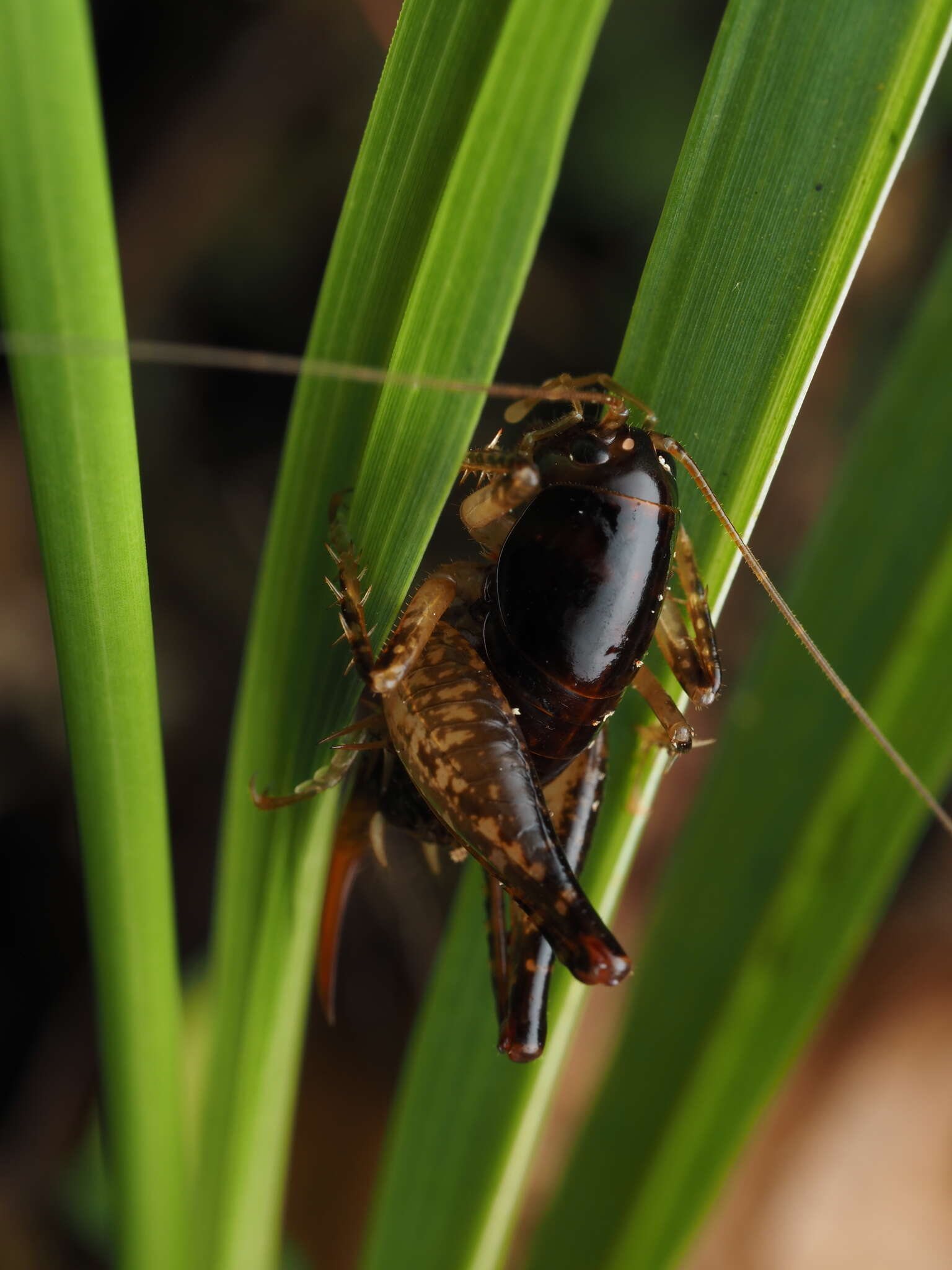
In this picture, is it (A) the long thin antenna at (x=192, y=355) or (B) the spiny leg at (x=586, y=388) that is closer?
(A) the long thin antenna at (x=192, y=355)

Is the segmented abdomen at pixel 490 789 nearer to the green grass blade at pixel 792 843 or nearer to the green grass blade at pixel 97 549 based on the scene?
the green grass blade at pixel 97 549

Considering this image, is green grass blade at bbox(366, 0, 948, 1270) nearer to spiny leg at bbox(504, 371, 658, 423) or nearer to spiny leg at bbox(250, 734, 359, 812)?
spiny leg at bbox(504, 371, 658, 423)

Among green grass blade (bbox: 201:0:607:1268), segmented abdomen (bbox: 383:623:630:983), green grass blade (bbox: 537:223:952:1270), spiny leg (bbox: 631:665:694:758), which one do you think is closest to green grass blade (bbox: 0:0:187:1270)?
green grass blade (bbox: 201:0:607:1268)

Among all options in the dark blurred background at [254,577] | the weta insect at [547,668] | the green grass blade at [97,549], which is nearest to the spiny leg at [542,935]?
the weta insect at [547,668]

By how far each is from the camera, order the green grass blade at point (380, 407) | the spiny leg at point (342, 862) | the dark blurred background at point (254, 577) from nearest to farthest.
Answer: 1. the green grass blade at point (380, 407)
2. the spiny leg at point (342, 862)
3. the dark blurred background at point (254, 577)

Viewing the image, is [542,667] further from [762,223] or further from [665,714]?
[762,223]
